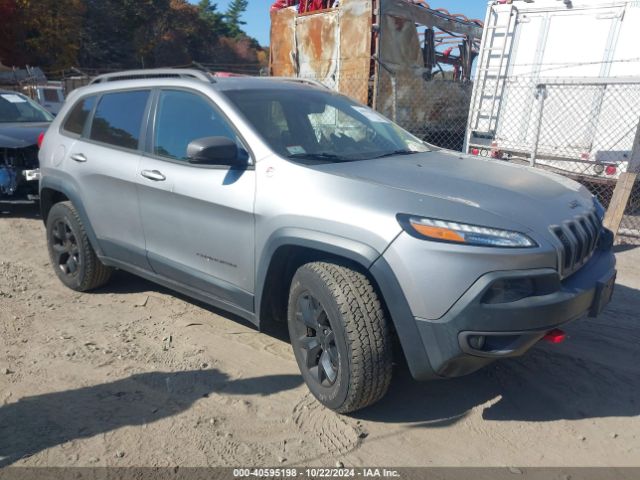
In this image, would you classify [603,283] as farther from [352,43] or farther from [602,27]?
[352,43]

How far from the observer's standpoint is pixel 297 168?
10.2 ft

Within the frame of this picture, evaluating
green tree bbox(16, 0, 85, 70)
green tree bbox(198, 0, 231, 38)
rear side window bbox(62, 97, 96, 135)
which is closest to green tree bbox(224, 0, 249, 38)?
green tree bbox(198, 0, 231, 38)

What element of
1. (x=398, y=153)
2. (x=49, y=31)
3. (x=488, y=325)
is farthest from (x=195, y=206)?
(x=49, y=31)

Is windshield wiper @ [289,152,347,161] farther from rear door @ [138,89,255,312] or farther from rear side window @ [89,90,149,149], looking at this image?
rear side window @ [89,90,149,149]

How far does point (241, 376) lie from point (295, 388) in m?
0.37

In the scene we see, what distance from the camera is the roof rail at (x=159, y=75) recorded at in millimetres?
3816

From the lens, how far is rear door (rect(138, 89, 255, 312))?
10.9 ft

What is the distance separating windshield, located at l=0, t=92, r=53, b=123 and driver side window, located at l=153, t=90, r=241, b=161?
5.36 meters

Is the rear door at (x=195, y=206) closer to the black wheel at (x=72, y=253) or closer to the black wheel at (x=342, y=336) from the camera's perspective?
the black wheel at (x=342, y=336)

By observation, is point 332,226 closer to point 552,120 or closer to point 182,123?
point 182,123

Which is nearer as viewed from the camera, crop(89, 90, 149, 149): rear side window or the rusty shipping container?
crop(89, 90, 149, 149): rear side window

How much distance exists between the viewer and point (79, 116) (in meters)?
4.75

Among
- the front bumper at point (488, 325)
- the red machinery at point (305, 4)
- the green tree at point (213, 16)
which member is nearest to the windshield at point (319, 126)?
the front bumper at point (488, 325)

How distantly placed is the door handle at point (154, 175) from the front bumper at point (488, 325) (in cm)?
203
